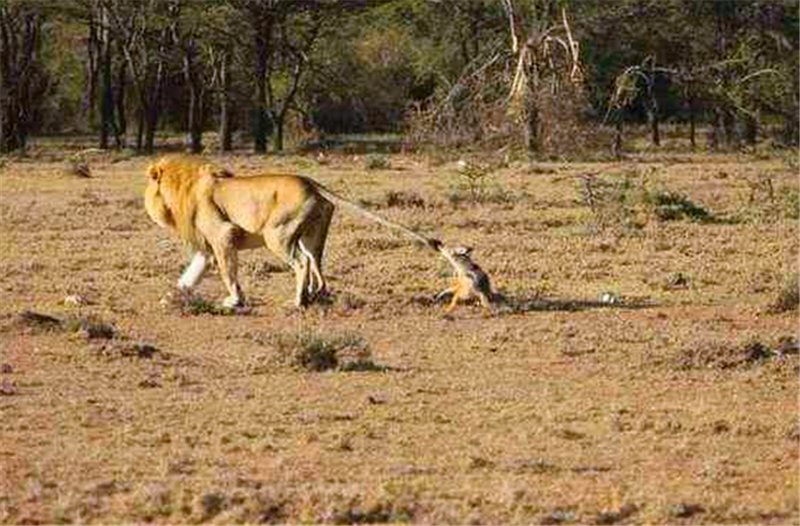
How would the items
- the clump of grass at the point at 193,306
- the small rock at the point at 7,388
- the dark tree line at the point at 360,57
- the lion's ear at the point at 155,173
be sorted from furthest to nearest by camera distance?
the dark tree line at the point at 360,57
the lion's ear at the point at 155,173
the clump of grass at the point at 193,306
the small rock at the point at 7,388

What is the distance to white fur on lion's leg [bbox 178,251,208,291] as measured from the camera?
44.4ft

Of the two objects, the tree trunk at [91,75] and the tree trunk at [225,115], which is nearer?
the tree trunk at [225,115]

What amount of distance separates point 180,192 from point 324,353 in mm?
3669

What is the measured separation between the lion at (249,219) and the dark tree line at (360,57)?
22.1 meters

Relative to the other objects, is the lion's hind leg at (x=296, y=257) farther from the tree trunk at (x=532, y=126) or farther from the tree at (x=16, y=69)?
the tree at (x=16, y=69)

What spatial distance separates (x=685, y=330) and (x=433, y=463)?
478 cm

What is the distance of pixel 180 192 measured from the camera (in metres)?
13.6

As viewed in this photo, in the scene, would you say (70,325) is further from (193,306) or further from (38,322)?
(193,306)

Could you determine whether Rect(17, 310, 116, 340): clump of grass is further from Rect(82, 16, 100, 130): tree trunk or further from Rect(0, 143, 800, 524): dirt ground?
Rect(82, 16, 100, 130): tree trunk

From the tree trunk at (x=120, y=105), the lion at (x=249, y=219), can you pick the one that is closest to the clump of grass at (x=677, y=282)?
the lion at (x=249, y=219)

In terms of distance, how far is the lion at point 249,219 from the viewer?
13.1m

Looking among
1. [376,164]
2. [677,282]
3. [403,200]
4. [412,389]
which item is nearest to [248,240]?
[677,282]

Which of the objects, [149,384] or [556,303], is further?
[556,303]

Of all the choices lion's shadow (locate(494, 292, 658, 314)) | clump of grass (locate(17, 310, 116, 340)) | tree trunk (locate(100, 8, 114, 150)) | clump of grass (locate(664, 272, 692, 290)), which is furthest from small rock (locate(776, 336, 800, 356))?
tree trunk (locate(100, 8, 114, 150))
